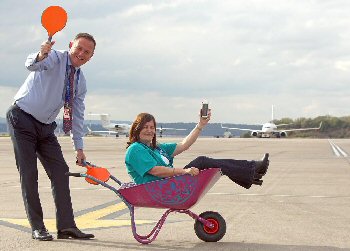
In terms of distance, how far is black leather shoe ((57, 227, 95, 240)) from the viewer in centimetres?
657

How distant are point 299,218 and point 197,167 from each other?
2.43 m

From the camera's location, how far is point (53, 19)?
19.1 feet

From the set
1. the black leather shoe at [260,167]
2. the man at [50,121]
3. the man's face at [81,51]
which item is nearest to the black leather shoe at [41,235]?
the man at [50,121]

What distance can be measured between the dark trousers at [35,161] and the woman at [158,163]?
0.86m

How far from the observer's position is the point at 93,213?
851cm

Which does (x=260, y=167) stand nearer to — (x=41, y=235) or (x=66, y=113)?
(x=66, y=113)

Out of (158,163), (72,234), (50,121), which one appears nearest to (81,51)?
(50,121)

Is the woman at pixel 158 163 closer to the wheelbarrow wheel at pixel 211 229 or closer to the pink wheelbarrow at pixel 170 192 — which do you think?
the pink wheelbarrow at pixel 170 192

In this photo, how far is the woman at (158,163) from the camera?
20.1 ft

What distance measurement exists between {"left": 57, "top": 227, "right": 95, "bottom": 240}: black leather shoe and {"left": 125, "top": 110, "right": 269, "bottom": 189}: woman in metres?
0.74

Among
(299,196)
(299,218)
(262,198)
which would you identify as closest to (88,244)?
(299,218)

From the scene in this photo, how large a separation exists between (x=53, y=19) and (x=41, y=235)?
6.66 ft

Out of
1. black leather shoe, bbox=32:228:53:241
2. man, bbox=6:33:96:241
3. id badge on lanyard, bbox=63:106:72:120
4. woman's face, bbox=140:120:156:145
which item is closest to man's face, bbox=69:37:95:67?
man, bbox=6:33:96:241

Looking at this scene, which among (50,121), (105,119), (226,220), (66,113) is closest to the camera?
(66,113)
